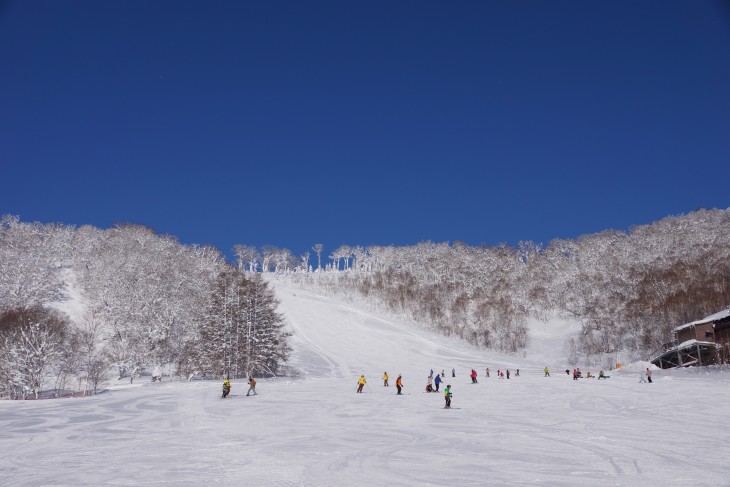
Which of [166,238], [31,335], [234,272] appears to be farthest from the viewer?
[166,238]

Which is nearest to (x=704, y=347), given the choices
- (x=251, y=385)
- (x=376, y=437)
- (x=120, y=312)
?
(x=251, y=385)

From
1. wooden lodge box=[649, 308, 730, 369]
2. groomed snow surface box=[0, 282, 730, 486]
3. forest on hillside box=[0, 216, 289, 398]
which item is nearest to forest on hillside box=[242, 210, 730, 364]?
wooden lodge box=[649, 308, 730, 369]

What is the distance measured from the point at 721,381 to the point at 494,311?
249 feet

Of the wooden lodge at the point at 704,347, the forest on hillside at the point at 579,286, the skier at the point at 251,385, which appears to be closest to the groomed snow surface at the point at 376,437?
the skier at the point at 251,385

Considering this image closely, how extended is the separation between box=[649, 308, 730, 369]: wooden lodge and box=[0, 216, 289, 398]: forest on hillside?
147ft

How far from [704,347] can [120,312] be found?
77.6 m

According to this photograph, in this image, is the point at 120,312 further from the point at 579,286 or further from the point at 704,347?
the point at 579,286

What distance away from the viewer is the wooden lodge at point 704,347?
53575 mm

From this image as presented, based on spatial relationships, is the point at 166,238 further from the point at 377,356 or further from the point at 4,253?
the point at 377,356

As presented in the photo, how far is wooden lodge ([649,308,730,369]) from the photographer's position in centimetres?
5358

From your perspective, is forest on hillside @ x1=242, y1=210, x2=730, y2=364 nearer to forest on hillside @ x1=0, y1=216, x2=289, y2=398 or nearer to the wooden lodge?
the wooden lodge

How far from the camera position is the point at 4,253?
93438 millimetres

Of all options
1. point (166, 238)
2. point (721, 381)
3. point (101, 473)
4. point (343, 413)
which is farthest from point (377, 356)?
point (166, 238)

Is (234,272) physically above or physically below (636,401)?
above
